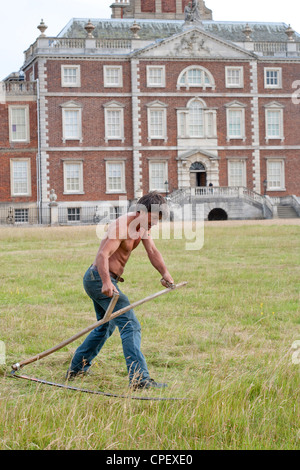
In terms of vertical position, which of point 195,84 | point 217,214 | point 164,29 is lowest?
point 217,214

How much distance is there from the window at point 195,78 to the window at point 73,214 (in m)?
10.8

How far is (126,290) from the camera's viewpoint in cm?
1262

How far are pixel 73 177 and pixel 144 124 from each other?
6.00 m

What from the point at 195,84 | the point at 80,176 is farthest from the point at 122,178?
the point at 195,84

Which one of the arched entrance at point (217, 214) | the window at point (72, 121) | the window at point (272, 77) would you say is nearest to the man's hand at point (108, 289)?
the arched entrance at point (217, 214)

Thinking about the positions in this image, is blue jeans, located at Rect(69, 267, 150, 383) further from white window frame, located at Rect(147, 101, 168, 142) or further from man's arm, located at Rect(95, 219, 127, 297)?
white window frame, located at Rect(147, 101, 168, 142)

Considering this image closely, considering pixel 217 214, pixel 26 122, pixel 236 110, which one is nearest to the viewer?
pixel 217 214

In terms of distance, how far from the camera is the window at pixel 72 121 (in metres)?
45.9

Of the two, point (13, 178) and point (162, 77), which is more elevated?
point (162, 77)

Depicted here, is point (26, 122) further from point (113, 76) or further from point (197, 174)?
point (197, 174)

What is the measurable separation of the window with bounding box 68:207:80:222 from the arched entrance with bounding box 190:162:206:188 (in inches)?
318

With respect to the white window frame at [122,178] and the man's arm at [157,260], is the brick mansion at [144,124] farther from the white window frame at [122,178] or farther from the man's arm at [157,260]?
the man's arm at [157,260]

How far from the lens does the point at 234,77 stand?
47.7 meters

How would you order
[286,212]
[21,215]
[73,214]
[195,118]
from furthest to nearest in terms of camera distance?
1. [195,118]
2. [21,215]
3. [73,214]
4. [286,212]
